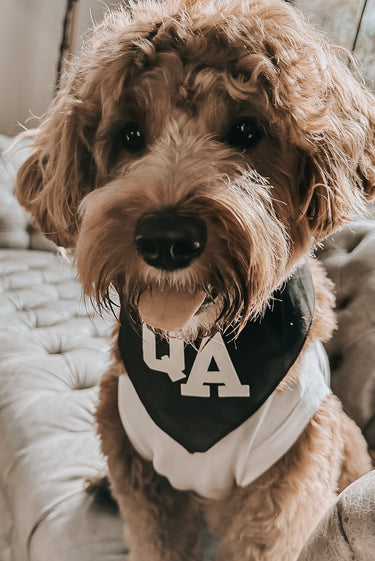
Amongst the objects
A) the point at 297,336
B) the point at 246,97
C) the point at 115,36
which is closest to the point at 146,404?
the point at 297,336

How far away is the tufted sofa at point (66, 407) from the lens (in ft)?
3.74

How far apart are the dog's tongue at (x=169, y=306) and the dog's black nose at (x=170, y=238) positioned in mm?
82

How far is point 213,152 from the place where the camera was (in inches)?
35.4

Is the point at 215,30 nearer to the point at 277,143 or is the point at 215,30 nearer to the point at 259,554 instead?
the point at 277,143

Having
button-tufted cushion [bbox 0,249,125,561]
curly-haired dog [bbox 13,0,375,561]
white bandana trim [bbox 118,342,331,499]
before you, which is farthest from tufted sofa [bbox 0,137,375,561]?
white bandana trim [bbox 118,342,331,499]

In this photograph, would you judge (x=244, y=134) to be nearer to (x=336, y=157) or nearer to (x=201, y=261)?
(x=336, y=157)

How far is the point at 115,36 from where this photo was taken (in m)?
0.98

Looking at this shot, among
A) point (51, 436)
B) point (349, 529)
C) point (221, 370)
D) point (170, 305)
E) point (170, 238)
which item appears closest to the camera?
point (349, 529)

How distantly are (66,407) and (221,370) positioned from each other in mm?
628

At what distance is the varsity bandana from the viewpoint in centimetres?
96

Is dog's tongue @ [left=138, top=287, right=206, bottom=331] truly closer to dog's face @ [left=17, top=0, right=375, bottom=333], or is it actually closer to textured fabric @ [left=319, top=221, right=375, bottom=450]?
dog's face @ [left=17, top=0, right=375, bottom=333]

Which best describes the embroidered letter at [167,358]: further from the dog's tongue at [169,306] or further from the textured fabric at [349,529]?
the textured fabric at [349,529]

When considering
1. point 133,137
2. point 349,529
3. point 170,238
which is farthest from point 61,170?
point 349,529

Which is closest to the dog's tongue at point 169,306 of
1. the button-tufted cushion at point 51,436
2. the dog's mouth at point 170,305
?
the dog's mouth at point 170,305
